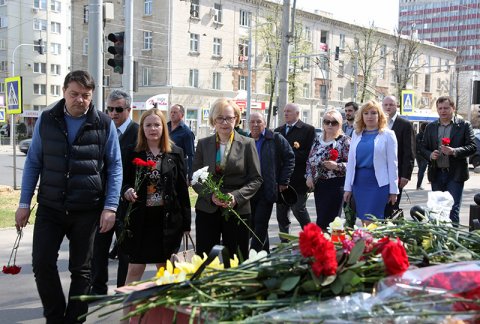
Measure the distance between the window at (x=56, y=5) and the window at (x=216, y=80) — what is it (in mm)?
29270

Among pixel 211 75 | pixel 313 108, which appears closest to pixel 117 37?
pixel 211 75

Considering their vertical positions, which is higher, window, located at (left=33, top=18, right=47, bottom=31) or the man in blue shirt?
window, located at (left=33, top=18, right=47, bottom=31)

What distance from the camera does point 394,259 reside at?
196 cm

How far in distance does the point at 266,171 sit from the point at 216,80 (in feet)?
138

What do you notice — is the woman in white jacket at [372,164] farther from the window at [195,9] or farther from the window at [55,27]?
the window at [55,27]

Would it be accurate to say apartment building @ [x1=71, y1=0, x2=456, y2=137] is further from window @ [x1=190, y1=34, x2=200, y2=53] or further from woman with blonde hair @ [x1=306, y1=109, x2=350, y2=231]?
woman with blonde hair @ [x1=306, y1=109, x2=350, y2=231]

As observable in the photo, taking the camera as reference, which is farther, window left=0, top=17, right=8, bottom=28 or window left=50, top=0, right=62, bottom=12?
window left=50, top=0, right=62, bottom=12

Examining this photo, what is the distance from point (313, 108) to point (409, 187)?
39243mm

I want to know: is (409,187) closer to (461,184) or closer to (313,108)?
(461,184)

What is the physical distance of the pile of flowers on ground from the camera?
1.88m

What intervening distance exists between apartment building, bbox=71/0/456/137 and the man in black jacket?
3378 cm

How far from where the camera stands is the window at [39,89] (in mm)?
64075

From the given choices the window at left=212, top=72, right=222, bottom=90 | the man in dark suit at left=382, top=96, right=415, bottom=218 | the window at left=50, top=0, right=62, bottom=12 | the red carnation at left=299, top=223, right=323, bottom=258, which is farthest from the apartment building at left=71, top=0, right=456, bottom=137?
the red carnation at left=299, top=223, right=323, bottom=258

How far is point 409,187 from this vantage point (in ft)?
56.1
